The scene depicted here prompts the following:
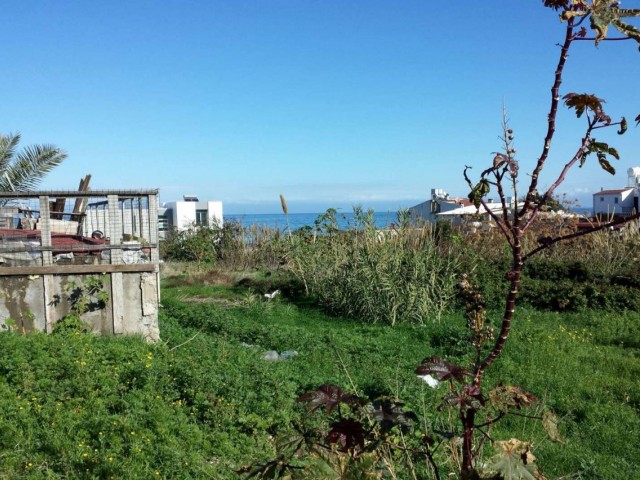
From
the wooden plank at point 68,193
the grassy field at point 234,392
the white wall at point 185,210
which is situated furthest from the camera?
the white wall at point 185,210

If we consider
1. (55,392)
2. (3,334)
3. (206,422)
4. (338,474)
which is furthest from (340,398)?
(3,334)

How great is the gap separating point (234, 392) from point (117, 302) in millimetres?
3127

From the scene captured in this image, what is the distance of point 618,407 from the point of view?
529cm

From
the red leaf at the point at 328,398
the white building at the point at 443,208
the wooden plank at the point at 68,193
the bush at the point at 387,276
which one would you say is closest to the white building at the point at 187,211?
the white building at the point at 443,208

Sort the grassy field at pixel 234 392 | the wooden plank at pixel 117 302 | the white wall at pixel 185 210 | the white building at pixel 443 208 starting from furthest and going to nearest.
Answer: the white wall at pixel 185 210 → the white building at pixel 443 208 → the wooden plank at pixel 117 302 → the grassy field at pixel 234 392

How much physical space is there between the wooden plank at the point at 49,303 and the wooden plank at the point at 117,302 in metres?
0.69

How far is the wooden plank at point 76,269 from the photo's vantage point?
7172 millimetres

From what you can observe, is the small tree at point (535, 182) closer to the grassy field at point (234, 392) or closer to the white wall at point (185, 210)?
the grassy field at point (234, 392)

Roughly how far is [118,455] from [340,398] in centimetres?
233

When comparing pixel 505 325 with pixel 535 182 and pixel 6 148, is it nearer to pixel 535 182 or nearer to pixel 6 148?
pixel 535 182

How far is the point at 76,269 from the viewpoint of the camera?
729 cm

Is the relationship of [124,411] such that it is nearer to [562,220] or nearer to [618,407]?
[618,407]

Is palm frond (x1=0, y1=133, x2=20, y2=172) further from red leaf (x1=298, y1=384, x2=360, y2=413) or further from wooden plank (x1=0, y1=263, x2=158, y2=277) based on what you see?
red leaf (x1=298, y1=384, x2=360, y2=413)

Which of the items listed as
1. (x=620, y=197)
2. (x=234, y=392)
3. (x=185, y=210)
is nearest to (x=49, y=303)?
(x=234, y=392)
